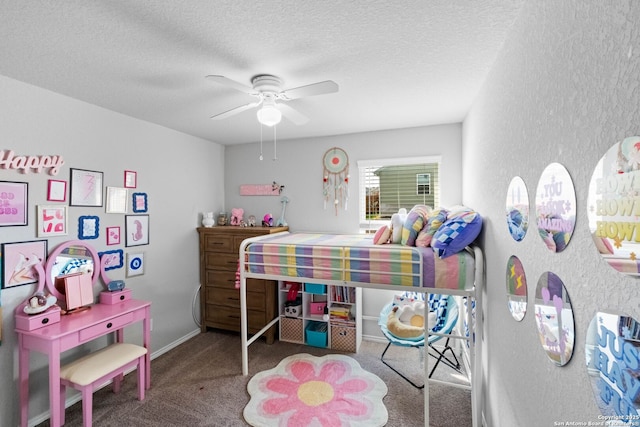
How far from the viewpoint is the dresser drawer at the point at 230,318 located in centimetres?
338

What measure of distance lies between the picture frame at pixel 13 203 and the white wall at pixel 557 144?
10.4ft

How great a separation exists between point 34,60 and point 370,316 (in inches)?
145

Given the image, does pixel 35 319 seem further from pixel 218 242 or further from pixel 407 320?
pixel 407 320

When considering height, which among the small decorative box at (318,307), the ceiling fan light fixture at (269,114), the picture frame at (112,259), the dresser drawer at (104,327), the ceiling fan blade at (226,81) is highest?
the ceiling fan blade at (226,81)

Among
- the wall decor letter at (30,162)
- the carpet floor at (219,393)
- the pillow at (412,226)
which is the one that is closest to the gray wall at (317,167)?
the pillow at (412,226)

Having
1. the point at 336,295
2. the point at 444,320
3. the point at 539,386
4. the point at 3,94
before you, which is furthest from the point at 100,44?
the point at 444,320

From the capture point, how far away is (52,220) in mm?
2250

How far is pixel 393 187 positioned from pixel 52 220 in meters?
3.25

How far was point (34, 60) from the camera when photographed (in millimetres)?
1762

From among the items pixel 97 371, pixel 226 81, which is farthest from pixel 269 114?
pixel 97 371

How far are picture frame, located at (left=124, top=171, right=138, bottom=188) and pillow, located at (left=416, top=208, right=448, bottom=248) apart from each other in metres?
2.81

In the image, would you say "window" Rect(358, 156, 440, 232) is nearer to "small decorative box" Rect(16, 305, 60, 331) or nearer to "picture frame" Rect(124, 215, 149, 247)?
"picture frame" Rect(124, 215, 149, 247)

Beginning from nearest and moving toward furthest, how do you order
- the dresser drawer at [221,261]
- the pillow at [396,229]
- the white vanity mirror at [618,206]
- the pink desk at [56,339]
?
the white vanity mirror at [618,206]
the pink desk at [56,339]
the pillow at [396,229]
the dresser drawer at [221,261]

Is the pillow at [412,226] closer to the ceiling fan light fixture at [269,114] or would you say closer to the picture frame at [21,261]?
the ceiling fan light fixture at [269,114]
